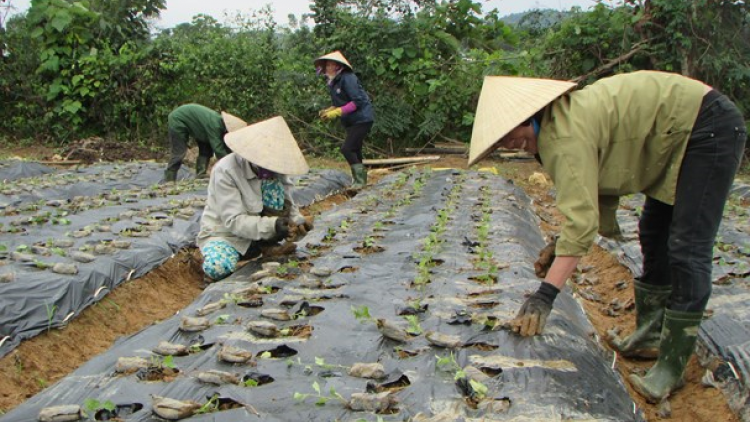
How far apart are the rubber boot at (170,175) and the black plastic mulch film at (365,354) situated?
5.52 meters

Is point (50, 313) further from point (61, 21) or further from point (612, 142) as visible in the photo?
point (61, 21)

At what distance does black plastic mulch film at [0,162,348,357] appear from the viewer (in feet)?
13.5

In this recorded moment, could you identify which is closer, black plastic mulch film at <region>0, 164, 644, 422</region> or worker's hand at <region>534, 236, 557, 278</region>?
black plastic mulch film at <region>0, 164, 644, 422</region>

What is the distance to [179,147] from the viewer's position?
366 inches

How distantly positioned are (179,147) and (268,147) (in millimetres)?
5577

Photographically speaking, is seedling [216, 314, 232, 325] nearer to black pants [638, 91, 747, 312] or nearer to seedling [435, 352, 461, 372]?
seedling [435, 352, 461, 372]

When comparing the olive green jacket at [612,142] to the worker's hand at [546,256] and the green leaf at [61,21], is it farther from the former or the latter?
the green leaf at [61,21]

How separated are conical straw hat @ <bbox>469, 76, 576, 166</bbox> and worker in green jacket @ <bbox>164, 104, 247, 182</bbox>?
629 cm

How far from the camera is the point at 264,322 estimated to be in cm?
310

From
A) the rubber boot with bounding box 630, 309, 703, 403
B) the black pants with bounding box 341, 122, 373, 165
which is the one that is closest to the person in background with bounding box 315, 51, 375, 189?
the black pants with bounding box 341, 122, 373, 165

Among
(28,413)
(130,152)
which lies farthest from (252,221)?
(130,152)

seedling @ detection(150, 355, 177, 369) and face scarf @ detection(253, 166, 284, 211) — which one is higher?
face scarf @ detection(253, 166, 284, 211)

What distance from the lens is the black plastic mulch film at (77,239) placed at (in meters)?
4.11

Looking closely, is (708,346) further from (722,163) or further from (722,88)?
(722,88)
